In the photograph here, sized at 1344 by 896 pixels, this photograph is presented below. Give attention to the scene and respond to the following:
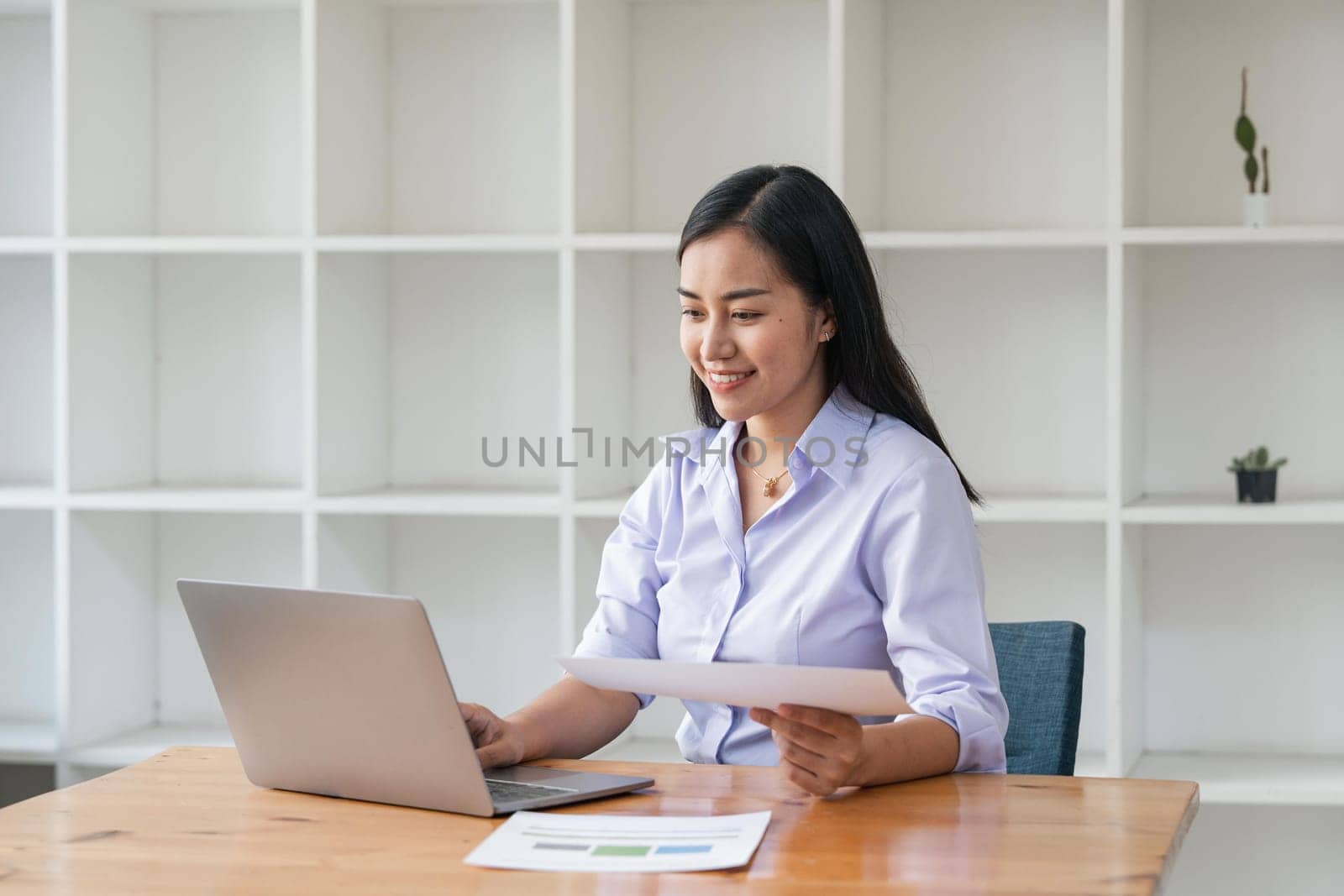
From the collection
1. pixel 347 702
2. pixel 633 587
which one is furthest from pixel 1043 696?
pixel 347 702

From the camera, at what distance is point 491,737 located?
1625 mm

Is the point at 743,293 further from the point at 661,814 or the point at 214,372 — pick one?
the point at 214,372

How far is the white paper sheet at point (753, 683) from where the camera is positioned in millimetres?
1296

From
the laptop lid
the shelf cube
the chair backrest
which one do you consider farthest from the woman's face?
the shelf cube

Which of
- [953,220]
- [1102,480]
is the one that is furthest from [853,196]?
[1102,480]

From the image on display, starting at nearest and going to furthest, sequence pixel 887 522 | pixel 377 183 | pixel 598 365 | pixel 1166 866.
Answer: pixel 1166 866 < pixel 887 522 < pixel 598 365 < pixel 377 183

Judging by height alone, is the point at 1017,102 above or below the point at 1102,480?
above

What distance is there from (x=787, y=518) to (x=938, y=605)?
0.79ft

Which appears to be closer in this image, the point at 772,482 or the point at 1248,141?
the point at 772,482

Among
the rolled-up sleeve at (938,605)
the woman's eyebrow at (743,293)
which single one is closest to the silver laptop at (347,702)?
the rolled-up sleeve at (938,605)

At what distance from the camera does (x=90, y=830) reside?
4.58 ft

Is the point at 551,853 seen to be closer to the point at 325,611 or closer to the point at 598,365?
Answer: the point at 325,611

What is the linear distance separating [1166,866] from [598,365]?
1827mm

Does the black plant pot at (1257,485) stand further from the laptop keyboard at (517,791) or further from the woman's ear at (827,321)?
the laptop keyboard at (517,791)
